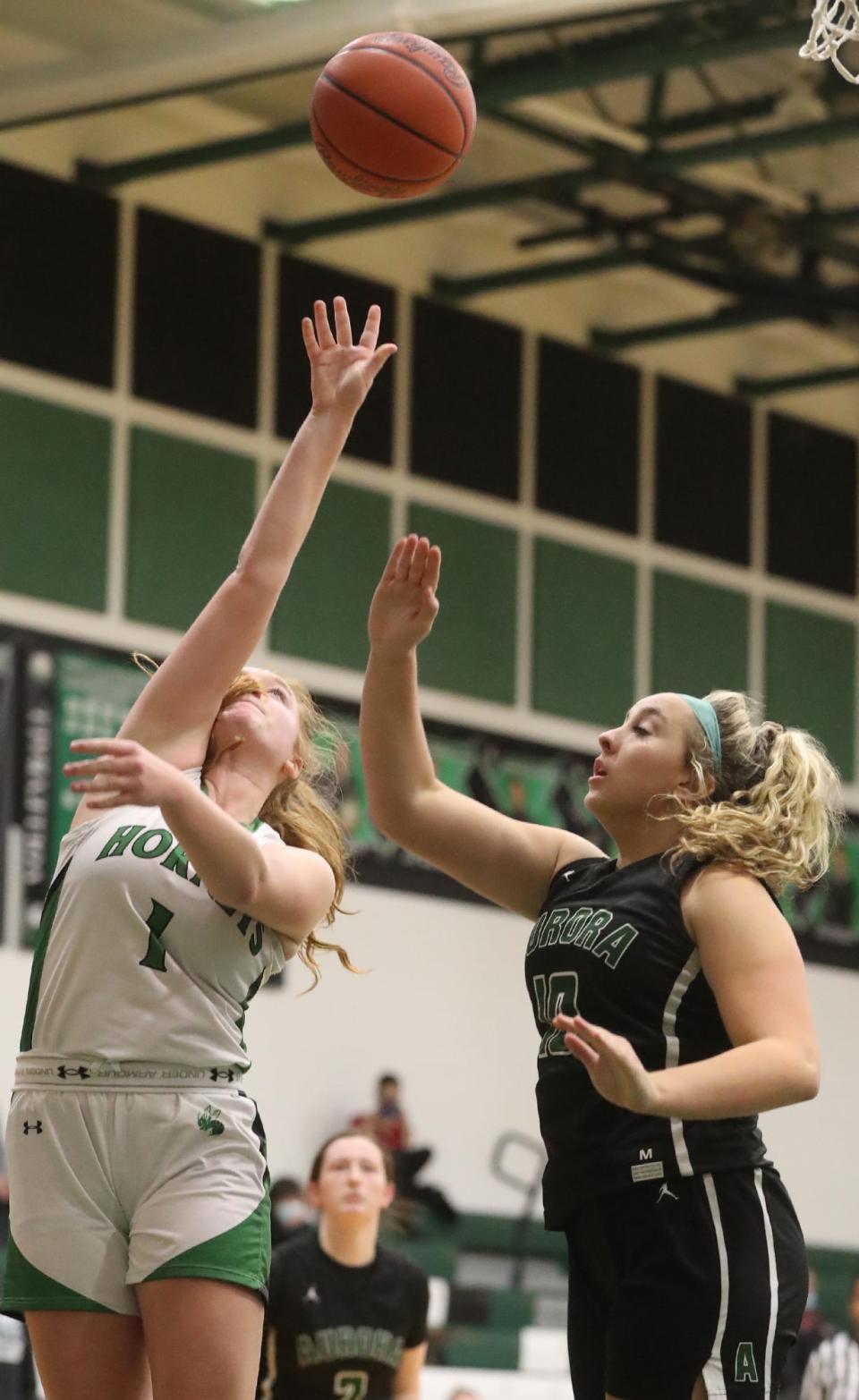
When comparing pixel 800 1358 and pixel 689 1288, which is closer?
pixel 689 1288

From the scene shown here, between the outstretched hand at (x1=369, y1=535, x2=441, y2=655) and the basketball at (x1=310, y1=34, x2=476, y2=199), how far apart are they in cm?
144

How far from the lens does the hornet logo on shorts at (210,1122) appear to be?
3.47 meters

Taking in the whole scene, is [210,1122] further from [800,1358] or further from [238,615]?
[800,1358]

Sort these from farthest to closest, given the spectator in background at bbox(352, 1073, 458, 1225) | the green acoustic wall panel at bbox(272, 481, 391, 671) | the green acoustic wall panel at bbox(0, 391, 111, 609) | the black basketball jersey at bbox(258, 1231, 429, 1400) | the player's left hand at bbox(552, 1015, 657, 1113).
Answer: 1. the green acoustic wall panel at bbox(272, 481, 391, 671)
2. the spectator in background at bbox(352, 1073, 458, 1225)
3. the green acoustic wall panel at bbox(0, 391, 111, 609)
4. the black basketball jersey at bbox(258, 1231, 429, 1400)
5. the player's left hand at bbox(552, 1015, 657, 1113)

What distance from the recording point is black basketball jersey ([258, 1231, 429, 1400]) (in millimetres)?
6180

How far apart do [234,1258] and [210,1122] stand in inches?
8.3

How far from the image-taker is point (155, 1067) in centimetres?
347

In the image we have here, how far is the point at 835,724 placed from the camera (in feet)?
53.7

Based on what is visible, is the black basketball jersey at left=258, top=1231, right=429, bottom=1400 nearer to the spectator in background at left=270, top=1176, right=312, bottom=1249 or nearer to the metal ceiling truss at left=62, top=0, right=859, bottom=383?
the spectator in background at left=270, top=1176, right=312, bottom=1249

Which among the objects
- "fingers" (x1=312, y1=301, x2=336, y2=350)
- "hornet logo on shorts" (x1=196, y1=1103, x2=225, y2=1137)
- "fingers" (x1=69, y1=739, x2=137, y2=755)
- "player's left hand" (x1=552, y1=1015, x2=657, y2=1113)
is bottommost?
"hornet logo on shorts" (x1=196, y1=1103, x2=225, y2=1137)

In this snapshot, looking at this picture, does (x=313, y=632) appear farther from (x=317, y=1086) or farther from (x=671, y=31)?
(x=671, y=31)

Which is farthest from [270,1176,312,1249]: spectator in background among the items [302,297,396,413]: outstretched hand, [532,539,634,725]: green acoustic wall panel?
[302,297,396,413]: outstretched hand

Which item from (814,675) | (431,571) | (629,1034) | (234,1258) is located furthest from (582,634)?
(234,1258)

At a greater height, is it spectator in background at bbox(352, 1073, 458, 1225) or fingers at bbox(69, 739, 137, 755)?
spectator in background at bbox(352, 1073, 458, 1225)
